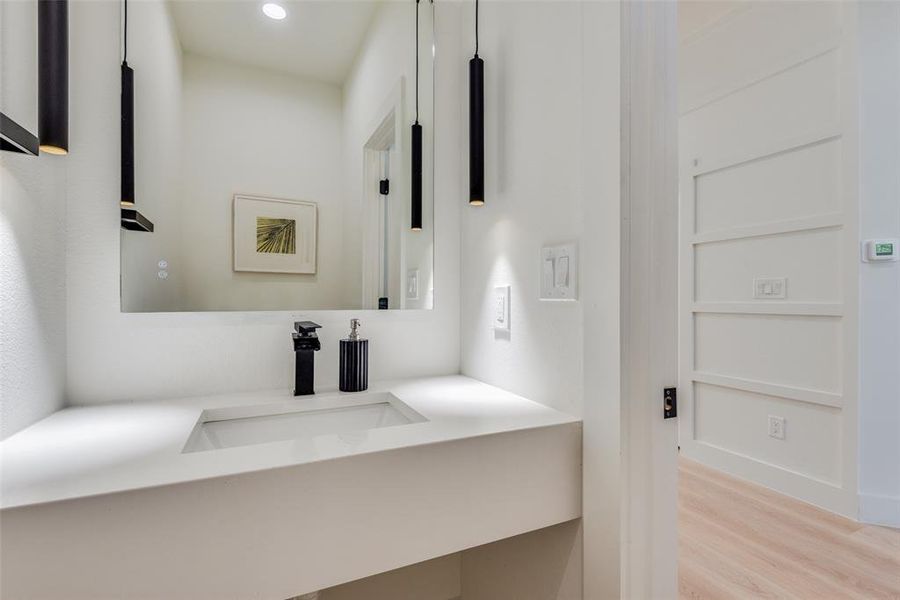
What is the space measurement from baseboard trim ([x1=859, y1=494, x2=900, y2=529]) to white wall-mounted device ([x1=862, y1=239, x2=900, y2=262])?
106 centimetres

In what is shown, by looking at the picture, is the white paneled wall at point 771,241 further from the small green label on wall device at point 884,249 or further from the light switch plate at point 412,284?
the light switch plate at point 412,284

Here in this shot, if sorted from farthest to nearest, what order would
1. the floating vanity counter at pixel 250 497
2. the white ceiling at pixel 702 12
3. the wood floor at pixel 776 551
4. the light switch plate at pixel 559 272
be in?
the white ceiling at pixel 702 12 < the wood floor at pixel 776 551 < the light switch plate at pixel 559 272 < the floating vanity counter at pixel 250 497

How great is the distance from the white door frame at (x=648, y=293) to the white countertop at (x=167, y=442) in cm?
17

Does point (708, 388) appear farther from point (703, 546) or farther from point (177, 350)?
point (177, 350)

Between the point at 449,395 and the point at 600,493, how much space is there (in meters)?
0.43

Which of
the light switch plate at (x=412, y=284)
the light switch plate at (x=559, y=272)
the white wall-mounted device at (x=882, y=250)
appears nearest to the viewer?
the light switch plate at (x=559, y=272)

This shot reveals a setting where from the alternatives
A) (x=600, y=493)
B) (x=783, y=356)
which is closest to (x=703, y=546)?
(x=783, y=356)

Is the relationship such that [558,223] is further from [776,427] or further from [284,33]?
[776,427]

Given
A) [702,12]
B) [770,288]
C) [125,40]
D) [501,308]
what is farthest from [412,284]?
[702,12]

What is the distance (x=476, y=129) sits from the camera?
1.22m

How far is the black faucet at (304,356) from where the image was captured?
1.10 meters

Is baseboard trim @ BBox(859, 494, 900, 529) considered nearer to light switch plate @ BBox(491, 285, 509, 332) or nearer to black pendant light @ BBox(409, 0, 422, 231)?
light switch plate @ BBox(491, 285, 509, 332)

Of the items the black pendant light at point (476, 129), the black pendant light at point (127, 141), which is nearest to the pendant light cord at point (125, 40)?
the black pendant light at point (127, 141)

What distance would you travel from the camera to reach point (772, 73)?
7.52 feet
